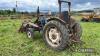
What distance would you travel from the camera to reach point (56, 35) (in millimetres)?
7457

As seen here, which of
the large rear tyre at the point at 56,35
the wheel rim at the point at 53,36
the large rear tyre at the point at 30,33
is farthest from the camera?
the large rear tyre at the point at 30,33

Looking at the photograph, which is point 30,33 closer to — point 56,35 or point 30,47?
point 30,47

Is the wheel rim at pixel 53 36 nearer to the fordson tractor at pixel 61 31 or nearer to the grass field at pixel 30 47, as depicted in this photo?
the fordson tractor at pixel 61 31

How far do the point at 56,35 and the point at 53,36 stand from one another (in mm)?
163

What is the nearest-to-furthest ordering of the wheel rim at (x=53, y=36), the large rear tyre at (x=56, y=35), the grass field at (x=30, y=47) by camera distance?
the large rear tyre at (x=56, y=35)
the grass field at (x=30, y=47)
the wheel rim at (x=53, y=36)

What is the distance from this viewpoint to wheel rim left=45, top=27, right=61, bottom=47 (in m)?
7.39

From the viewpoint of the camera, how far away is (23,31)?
1062 centimetres

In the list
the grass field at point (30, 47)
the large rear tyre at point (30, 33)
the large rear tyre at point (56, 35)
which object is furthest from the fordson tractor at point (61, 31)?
the large rear tyre at point (30, 33)

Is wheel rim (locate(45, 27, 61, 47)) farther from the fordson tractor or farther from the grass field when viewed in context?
the grass field

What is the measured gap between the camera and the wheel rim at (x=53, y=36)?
739 cm

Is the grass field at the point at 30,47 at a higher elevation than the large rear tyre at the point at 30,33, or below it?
below

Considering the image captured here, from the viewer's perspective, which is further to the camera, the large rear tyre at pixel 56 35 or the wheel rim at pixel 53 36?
the wheel rim at pixel 53 36

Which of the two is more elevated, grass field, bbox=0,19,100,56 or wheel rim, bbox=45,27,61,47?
wheel rim, bbox=45,27,61,47

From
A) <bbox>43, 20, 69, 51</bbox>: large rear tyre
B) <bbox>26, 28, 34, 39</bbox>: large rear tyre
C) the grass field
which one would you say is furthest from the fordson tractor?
<bbox>26, 28, 34, 39</bbox>: large rear tyre
